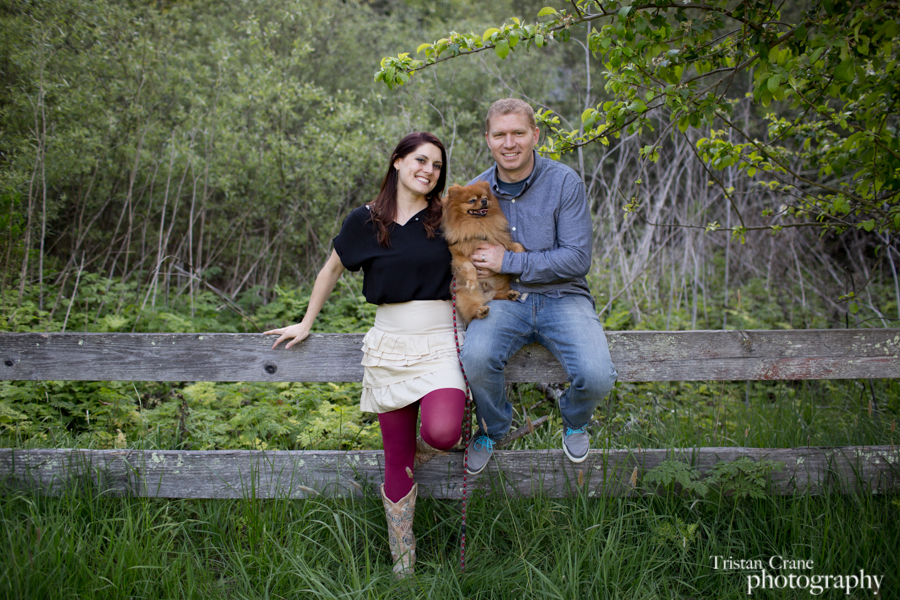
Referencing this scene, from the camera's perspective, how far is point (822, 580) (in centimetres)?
219

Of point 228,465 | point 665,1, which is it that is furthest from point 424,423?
point 665,1

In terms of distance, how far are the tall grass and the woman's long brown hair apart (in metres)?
1.34

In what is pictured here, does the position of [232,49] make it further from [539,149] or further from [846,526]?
[846,526]

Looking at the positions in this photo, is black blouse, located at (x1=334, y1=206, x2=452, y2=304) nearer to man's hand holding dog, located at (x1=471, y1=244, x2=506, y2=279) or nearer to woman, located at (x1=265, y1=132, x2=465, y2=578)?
woman, located at (x1=265, y1=132, x2=465, y2=578)

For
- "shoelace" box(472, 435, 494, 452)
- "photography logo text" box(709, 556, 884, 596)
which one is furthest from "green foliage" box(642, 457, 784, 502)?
"shoelace" box(472, 435, 494, 452)

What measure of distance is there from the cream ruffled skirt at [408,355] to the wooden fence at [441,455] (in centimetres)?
38

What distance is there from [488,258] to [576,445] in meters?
0.98

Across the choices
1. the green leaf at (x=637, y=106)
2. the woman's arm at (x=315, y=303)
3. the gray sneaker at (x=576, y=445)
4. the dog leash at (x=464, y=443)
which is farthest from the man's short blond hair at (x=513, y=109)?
the gray sneaker at (x=576, y=445)

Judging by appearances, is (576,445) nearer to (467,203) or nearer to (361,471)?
(361,471)

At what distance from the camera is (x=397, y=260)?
8.11ft

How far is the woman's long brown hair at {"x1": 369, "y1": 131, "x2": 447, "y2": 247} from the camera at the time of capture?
2.53 meters

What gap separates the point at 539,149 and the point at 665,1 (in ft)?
3.47

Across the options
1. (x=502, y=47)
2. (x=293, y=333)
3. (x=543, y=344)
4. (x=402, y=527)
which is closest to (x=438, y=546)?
(x=402, y=527)

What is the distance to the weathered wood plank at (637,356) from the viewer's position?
2586 millimetres
